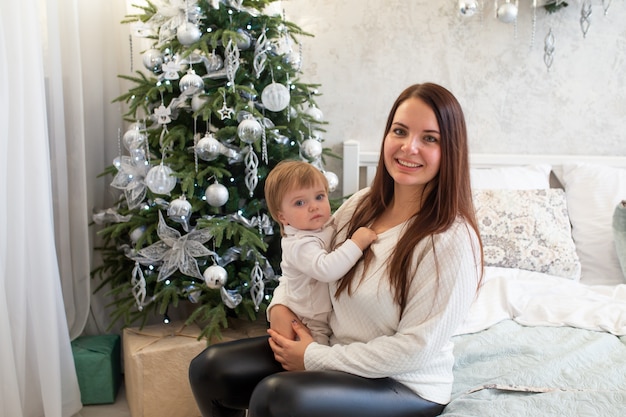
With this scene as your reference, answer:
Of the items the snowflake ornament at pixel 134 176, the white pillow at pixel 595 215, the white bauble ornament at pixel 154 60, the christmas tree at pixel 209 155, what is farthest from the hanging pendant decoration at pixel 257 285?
the white pillow at pixel 595 215

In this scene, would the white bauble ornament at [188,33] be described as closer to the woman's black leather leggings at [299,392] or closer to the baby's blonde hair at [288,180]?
the baby's blonde hair at [288,180]

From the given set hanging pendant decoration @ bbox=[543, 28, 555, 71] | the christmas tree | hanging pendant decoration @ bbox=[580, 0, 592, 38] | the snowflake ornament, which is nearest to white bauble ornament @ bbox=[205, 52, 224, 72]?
the christmas tree

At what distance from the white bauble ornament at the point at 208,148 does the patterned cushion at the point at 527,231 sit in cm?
109

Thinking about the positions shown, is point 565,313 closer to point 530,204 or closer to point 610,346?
point 610,346

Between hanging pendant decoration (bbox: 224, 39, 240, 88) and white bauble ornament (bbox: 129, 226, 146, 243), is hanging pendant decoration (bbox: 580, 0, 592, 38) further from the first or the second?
white bauble ornament (bbox: 129, 226, 146, 243)

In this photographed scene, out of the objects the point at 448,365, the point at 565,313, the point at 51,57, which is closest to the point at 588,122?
the point at 565,313

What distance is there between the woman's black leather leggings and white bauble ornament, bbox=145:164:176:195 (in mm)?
733

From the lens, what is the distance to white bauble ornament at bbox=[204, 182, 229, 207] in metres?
1.96

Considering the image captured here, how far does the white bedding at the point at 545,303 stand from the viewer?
5.74 feet

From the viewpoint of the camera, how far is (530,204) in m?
2.32

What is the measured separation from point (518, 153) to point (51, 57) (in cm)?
208

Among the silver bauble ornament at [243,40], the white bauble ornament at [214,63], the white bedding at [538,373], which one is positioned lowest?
the white bedding at [538,373]

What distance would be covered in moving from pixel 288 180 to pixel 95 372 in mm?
1360

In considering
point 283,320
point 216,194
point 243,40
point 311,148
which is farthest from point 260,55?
point 283,320
